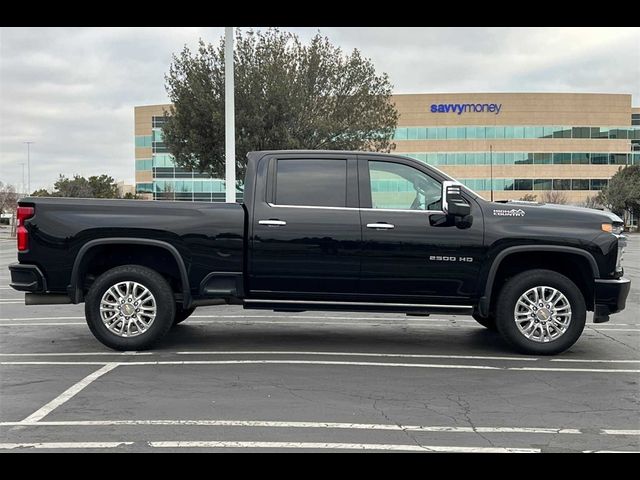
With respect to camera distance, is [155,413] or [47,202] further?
[47,202]

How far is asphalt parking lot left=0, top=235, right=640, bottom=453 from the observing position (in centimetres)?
440

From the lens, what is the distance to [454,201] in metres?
6.78

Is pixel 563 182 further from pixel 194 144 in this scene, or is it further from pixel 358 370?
pixel 358 370

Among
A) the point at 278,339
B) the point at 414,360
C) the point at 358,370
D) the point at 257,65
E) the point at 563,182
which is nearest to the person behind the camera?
the point at 358,370

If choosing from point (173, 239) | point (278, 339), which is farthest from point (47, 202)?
point (278, 339)

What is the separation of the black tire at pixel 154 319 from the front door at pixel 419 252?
2149 millimetres

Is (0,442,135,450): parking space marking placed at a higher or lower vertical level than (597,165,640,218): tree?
lower

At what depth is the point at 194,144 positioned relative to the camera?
24.0 m

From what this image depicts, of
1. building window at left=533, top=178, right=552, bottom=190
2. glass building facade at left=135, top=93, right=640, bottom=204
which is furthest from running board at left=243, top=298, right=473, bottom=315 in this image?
building window at left=533, top=178, right=552, bottom=190

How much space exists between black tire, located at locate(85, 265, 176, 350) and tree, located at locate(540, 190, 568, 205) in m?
73.0

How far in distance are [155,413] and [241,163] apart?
19438mm

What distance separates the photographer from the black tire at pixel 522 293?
6.93 meters

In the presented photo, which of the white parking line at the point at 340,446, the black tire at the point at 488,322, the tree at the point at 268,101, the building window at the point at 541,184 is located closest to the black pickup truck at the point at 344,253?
the black tire at the point at 488,322

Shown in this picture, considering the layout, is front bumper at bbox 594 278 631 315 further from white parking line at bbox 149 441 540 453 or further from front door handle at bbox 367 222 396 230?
white parking line at bbox 149 441 540 453
